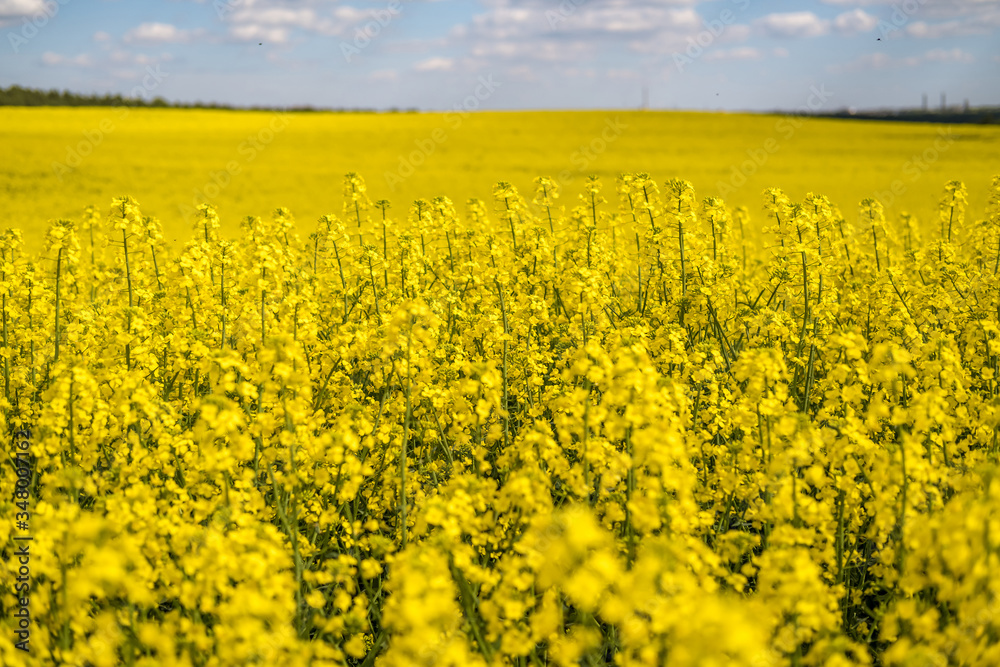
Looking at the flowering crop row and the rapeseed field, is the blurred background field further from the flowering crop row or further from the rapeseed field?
the flowering crop row

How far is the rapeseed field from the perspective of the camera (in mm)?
2406

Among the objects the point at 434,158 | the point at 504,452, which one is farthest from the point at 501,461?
the point at 434,158

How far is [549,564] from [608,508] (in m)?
1.08

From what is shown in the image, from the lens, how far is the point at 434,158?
26.9 meters

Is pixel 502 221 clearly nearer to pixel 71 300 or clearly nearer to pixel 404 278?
pixel 404 278

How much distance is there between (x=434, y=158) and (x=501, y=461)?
24573 mm

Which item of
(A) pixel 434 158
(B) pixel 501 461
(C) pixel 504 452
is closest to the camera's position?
(B) pixel 501 461

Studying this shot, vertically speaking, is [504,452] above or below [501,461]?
below

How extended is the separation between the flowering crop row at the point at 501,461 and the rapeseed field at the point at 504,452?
30mm

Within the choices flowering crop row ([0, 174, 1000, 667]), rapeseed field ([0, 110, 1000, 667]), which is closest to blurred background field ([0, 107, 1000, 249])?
rapeseed field ([0, 110, 1000, 667])

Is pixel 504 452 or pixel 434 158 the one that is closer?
pixel 504 452

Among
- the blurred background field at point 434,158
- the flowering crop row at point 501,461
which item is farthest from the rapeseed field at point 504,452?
the blurred background field at point 434,158

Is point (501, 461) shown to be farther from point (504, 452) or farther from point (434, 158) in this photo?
point (434, 158)

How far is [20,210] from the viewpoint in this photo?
1702 centimetres
